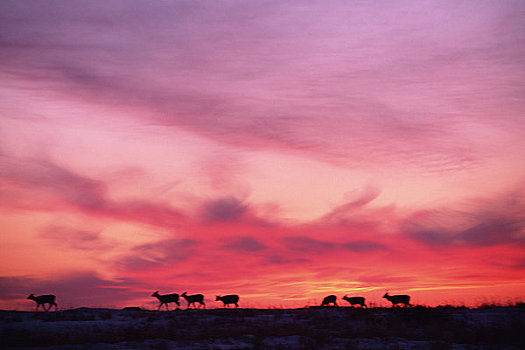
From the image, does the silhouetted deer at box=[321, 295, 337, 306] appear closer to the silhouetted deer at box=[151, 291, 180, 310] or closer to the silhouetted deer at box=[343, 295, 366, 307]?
the silhouetted deer at box=[343, 295, 366, 307]

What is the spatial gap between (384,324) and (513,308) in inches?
422

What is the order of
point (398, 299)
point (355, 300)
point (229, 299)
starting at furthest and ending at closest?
point (229, 299)
point (355, 300)
point (398, 299)

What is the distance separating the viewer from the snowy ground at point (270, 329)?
26734 mm

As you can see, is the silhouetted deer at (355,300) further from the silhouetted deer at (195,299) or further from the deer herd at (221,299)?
the silhouetted deer at (195,299)

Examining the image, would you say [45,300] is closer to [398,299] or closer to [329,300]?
[329,300]

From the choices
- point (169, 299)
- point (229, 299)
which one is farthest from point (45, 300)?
point (229, 299)

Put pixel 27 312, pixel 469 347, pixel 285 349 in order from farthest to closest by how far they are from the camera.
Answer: pixel 27 312 < pixel 469 347 < pixel 285 349

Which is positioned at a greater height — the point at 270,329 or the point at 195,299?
the point at 195,299

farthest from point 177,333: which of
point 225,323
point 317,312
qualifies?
point 317,312

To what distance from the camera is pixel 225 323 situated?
107ft

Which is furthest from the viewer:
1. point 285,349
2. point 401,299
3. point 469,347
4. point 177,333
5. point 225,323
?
point 401,299

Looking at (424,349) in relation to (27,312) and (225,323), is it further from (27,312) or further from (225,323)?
(27,312)

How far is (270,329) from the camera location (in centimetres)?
3055

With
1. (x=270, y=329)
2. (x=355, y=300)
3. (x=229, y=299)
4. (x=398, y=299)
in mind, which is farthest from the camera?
(x=229, y=299)
